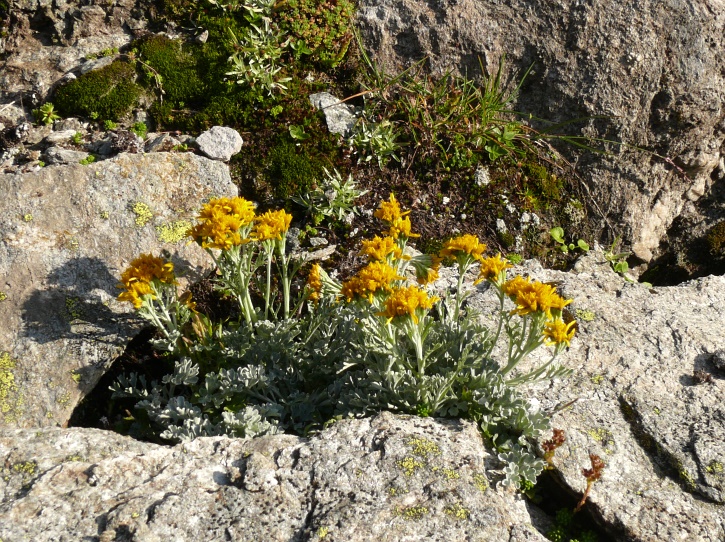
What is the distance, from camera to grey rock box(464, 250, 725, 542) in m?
3.11

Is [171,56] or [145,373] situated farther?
[171,56]

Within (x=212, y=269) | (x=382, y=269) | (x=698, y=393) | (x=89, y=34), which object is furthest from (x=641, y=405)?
(x=89, y=34)

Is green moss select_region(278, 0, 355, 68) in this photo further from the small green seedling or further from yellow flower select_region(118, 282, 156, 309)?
yellow flower select_region(118, 282, 156, 309)

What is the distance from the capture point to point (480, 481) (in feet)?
9.59

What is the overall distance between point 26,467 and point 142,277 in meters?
1.15

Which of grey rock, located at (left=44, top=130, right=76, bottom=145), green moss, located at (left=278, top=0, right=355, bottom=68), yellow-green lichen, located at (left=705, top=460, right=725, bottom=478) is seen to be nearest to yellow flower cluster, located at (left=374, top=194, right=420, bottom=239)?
yellow-green lichen, located at (left=705, top=460, right=725, bottom=478)

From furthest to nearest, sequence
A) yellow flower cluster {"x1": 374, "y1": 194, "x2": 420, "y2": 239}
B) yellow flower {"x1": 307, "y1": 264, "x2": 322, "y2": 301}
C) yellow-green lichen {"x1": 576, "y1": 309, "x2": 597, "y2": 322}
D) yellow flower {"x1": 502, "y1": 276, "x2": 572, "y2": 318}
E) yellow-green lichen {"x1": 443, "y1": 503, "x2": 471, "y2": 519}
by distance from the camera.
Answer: yellow-green lichen {"x1": 576, "y1": 309, "x2": 597, "y2": 322}, yellow flower {"x1": 307, "y1": 264, "x2": 322, "y2": 301}, yellow flower cluster {"x1": 374, "y1": 194, "x2": 420, "y2": 239}, yellow flower {"x1": 502, "y1": 276, "x2": 572, "y2": 318}, yellow-green lichen {"x1": 443, "y1": 503, "x2": 471, "y2": 519}

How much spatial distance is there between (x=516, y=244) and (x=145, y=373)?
118 inches

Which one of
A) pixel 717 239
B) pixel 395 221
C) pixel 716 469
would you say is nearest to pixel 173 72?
pixel 395 221

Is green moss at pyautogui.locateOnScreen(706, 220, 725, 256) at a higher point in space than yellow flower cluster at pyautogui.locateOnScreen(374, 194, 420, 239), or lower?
lower

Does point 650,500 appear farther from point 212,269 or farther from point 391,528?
point 212,269

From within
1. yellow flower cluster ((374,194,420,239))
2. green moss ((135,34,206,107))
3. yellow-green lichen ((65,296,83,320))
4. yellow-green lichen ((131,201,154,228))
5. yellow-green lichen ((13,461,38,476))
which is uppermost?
yellow flower cluster ((374,194,420,239))

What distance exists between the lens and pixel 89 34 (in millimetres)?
5566

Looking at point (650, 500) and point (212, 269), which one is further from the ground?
point (650, 500)
